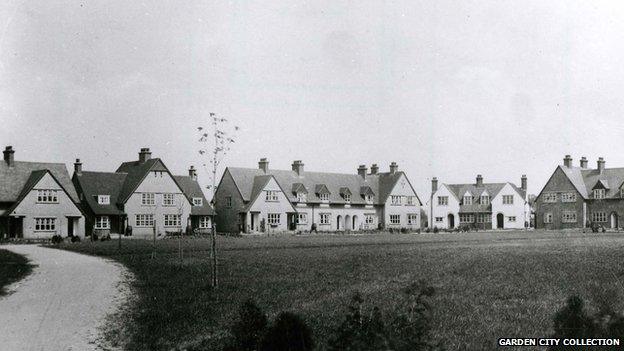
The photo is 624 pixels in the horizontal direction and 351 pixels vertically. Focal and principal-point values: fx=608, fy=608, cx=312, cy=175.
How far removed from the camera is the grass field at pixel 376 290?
11250 millimetres

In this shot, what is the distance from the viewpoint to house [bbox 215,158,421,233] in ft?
209

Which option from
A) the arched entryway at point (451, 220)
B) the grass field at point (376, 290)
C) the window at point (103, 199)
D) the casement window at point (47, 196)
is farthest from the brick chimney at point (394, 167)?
the grass field at point (376, 290)

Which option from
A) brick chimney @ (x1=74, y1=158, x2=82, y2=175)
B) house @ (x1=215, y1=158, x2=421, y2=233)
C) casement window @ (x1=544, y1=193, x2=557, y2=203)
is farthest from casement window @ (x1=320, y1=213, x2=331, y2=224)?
casement window @ (x1=544, y1=193, x2=557, y2=203)

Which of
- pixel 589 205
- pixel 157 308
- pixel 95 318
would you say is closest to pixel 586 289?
pixel 157 308

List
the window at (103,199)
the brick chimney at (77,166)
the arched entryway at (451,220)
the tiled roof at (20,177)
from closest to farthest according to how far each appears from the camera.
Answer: the tiled roof at (20,177), the window at (103,199), the brick chimney at (77,166), the arched entryway at (451,220)

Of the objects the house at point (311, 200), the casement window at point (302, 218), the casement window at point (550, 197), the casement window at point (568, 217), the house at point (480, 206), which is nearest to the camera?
the house at point (311, 200)

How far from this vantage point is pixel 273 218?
64.4 meters

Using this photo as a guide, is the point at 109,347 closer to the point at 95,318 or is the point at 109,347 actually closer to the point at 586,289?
the point at 95,318

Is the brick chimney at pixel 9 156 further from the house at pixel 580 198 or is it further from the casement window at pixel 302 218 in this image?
the house at pixel 580 198

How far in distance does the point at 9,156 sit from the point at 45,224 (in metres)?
6.94

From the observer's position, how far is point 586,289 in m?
13.7

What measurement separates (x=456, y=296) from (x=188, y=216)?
4892cm

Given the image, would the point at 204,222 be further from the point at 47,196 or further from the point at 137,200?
the point at 47,196

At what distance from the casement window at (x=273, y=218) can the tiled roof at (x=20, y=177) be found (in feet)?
63.1
